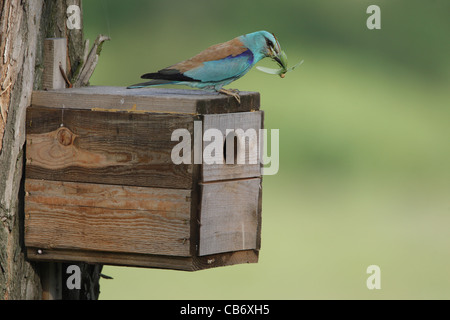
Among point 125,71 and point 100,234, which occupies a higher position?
point 125,71

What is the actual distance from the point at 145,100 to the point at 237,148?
45 cm

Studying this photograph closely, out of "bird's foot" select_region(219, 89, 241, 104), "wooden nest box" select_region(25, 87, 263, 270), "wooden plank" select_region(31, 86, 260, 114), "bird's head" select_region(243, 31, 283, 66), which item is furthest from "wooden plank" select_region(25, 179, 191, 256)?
"bird's head" select_region(243, 31, 283, 66)

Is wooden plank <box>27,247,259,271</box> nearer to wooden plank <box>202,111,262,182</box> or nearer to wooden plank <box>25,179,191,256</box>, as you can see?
wooden plank <box>25,179,191,256</box>

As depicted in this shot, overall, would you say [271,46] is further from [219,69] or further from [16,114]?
[16,114]

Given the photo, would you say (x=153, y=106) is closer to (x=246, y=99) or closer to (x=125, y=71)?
(x=246, y=99)

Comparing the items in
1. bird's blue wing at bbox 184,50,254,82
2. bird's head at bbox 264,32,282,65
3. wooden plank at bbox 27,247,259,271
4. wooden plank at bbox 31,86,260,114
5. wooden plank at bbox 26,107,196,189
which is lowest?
wooden plank at bbox 27,247,259,271

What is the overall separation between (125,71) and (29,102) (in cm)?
629

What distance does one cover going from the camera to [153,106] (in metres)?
3.57

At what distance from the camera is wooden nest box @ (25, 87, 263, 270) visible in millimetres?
3553

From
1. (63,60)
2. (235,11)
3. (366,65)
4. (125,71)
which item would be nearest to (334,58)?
(366,65)

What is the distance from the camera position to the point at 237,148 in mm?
3689

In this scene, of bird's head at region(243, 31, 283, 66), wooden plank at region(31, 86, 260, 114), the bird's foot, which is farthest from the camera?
→ bird's head at region(243, 31, 283, 66)

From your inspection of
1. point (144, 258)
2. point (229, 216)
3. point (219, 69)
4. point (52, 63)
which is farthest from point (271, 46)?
point (144, 258)

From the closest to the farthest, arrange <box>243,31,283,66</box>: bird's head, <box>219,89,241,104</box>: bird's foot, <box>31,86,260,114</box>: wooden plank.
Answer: <box>31,86,260,114</box>: wooden plank < <box>219,89,241,104</box>: bird's foot < <box>243,31,283,66</box>: bird's head
